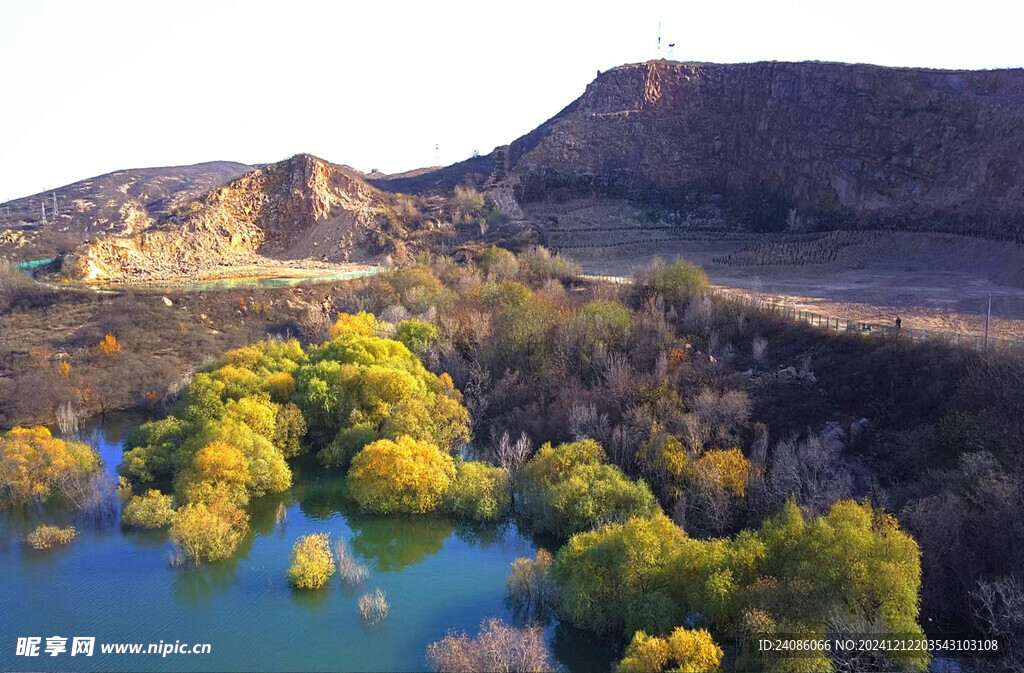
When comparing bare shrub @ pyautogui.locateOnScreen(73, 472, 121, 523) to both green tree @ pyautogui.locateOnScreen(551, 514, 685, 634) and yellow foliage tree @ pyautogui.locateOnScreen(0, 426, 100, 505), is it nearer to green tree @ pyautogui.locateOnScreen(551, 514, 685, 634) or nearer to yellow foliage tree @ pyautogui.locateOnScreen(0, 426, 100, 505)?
yellow foliage tree @ pyautogui.locateOnScreen(0, 426, 100, 505)

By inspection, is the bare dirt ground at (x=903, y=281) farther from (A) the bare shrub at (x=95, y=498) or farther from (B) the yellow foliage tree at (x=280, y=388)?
(A) the bare shrub at (x=95, y=498)

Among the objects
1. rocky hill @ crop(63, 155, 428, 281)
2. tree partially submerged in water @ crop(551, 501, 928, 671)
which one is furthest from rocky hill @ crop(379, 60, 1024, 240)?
tree partially submerged in water @ crop(551, 501, 928, 671)

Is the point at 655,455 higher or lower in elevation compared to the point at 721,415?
lower

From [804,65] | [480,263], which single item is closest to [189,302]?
[480,263]

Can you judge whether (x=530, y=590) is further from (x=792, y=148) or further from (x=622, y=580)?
(x=792, y=148)

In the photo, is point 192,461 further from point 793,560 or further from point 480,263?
point 480,263

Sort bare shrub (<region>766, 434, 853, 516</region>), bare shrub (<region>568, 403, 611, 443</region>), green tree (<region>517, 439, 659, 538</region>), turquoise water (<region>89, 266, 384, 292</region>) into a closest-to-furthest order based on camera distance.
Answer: bare shrub (<region>766, 434, 853, 516</region>) → green tree (<region>517, 439, 659, 538</region>) → bare shrub (<region>568, 403, 611, 443</region>) → turquoise water (<region>89, 266, 384, 292</region>)

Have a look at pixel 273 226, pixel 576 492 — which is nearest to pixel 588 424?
pixel 576 492
